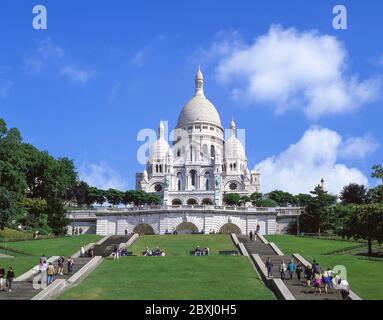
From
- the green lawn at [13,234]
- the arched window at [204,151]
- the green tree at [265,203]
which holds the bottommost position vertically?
the green lawn at [13,234]

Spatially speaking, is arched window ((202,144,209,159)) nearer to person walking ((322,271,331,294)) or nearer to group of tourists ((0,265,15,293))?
group of tourists ((0,265,15,293))

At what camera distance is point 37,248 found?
158 ft

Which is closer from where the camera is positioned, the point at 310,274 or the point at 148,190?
the point at 310,274

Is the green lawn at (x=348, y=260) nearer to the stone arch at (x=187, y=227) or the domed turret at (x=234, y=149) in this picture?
the stone arch at (x=187, y=227)

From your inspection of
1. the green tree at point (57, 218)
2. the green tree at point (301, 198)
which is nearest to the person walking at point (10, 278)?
the green tree at point (57, 218)

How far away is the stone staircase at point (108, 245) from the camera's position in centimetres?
4541

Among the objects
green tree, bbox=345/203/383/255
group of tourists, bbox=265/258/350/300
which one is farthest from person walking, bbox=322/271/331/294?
green tree, bbox=345/203/383/255

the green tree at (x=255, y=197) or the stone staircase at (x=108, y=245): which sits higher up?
the green tree at (x=255, y=197)

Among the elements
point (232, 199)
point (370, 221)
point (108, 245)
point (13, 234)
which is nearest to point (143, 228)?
point (13, 234)

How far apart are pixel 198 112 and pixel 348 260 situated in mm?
96629
